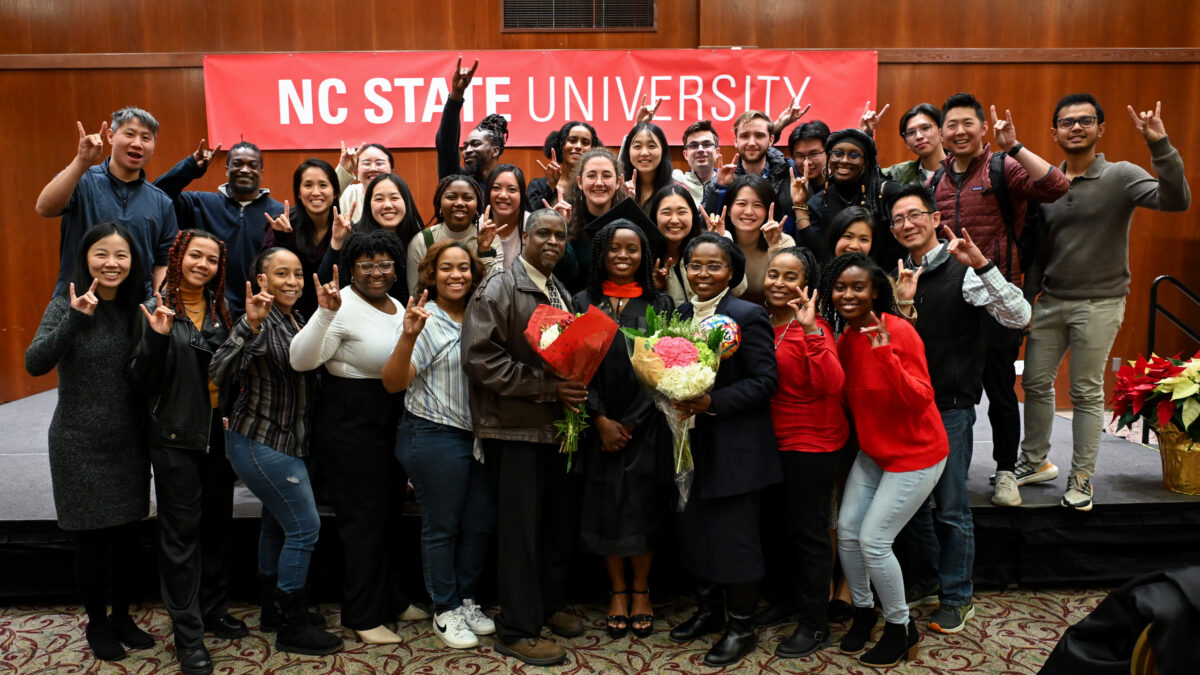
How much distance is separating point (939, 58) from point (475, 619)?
5457mm

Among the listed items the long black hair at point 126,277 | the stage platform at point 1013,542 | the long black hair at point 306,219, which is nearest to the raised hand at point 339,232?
the long black hair at point 306,219

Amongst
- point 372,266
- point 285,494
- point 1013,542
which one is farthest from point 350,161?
point 1013,542

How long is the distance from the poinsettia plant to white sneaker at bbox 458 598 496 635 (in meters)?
3.02

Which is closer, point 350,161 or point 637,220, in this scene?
point 637,220

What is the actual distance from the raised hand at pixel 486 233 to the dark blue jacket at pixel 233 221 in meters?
1.14

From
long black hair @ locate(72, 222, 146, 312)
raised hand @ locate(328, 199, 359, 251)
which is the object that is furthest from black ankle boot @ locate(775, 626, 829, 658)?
long black hair @ locate(72, 222, 146, 312)

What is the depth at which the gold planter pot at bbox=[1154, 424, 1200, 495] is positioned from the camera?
3.47 m

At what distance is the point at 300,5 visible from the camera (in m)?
5.96

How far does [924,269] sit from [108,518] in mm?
3063

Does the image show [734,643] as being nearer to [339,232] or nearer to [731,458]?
[731,458]

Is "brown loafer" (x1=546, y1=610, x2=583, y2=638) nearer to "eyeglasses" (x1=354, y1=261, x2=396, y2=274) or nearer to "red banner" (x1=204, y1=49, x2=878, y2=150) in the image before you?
"eyeglasses" (x1=354, y1=261, x2=396, y2=274)

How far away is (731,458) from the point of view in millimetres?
2781

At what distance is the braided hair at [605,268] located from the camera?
288 cm

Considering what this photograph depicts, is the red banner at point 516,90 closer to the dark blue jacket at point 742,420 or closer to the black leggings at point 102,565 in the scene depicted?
the dark blue jacket at point 742,420
